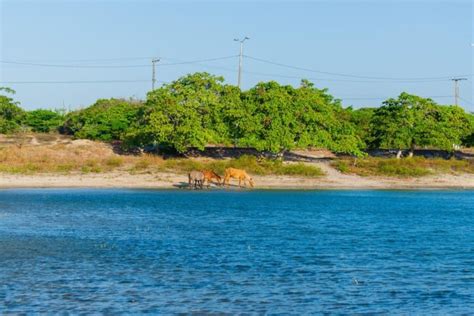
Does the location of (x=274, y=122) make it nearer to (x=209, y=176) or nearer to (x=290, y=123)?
(x=290, y=123)

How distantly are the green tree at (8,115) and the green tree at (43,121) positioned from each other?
444 inches

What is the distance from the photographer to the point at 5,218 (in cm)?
3509

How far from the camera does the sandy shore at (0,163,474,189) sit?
53.9m

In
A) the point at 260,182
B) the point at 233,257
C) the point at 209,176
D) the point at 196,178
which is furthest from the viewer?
the point at 260,182

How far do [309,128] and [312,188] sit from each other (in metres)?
8.38

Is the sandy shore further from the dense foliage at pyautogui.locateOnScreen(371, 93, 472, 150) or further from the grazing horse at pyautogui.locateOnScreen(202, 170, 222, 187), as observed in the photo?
the dense foliage at pyautogui.locateOnScreen(371, 93, 472, 150)

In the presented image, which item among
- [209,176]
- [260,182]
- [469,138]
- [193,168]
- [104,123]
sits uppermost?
[104,123]

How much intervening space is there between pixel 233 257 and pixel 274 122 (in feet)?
123

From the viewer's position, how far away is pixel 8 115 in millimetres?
81188

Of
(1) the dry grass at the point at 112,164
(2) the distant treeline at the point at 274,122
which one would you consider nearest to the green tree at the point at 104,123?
(2) the distant treeline at the point at 274,122

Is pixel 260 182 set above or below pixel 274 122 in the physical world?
below

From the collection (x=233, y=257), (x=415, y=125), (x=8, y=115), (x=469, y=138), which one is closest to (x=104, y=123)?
(x=8, y=115)

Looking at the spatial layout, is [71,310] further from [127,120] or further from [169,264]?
[127,120]

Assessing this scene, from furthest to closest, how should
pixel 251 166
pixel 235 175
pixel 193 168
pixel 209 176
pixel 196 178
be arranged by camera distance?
pixel 251 166 < pixel 193 168 < pixel 235 175 < pixel 209 176 < pixel 196 178
